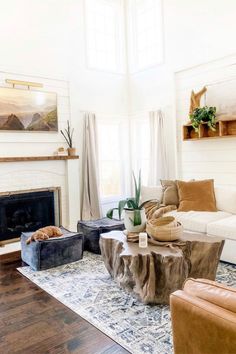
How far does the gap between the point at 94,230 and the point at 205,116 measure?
2.22 meters

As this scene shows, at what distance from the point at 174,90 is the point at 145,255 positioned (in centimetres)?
329

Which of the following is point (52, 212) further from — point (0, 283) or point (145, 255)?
point (145, 255)

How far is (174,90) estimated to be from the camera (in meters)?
5.13

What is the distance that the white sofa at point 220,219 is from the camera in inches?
138

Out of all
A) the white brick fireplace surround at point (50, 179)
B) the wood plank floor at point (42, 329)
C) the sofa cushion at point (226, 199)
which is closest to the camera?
the wood plank floor at point (42, 329)

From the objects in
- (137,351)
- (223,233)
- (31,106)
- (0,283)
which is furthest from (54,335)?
(31,106)

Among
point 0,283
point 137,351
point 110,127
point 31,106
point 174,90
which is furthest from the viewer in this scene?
point 110,127

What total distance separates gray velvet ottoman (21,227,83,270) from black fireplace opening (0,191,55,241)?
2.35 feet

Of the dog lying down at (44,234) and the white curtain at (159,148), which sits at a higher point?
the white curtain at (159,148)

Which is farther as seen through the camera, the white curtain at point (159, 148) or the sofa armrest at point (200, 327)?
the white curtain at point (159, 148)

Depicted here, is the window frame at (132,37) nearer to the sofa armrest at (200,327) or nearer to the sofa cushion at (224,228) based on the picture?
the sofa cushion at (224,228)

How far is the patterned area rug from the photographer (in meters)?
2.23

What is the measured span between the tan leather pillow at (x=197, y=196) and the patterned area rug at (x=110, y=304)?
887 millimetres

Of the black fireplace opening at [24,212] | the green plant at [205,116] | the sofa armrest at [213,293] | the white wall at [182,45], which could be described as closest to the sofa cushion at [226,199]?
the green plant at [205,116]
